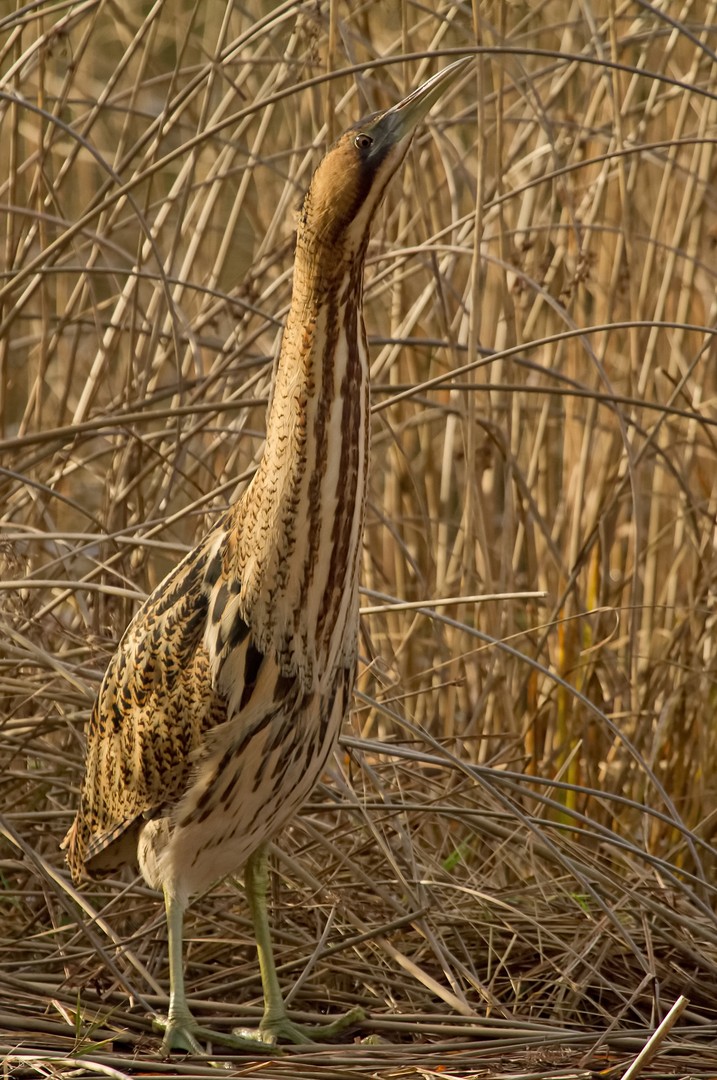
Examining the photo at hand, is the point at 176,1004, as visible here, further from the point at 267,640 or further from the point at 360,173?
the point at 360,173

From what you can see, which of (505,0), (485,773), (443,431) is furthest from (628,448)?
(443,431)

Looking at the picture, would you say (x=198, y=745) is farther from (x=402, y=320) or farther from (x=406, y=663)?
(x=402, y=320)

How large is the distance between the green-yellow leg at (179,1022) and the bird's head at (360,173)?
3.23ft

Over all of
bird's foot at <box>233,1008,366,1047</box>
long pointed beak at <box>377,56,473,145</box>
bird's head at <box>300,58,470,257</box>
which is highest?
long pointed beak at <box>377,56,473,145</box>

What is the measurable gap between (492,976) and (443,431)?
1.66m

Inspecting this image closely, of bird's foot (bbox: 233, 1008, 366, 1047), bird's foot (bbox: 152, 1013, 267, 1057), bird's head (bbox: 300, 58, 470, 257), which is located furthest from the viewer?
bird's foot (bbox: 233, 1008, 366, 1047)

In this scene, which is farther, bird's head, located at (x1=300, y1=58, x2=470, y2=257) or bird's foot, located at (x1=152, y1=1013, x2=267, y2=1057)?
bird's foot, located at (x1=152, y1=1013, x2=267, y2=1057)

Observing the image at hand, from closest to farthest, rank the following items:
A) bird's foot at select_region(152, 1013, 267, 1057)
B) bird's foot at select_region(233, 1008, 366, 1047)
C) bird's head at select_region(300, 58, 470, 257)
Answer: bird's head at select_region(300, 58, 470, 257) → bird's foot at select_region(152, 1013, 267, 1057) → bird's foot at select_region(233, 1008, 366, 1047)

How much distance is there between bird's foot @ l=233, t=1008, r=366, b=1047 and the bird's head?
1.13 metres

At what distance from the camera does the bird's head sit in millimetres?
1850

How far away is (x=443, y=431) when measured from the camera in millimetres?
3746

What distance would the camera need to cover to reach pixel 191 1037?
2059 mm

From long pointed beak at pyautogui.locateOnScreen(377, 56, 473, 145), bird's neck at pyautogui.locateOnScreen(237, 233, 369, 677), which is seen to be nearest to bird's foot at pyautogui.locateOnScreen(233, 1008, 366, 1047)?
bird's neck at pyautogui.locateOnScreen(237, 233, 369, 677)

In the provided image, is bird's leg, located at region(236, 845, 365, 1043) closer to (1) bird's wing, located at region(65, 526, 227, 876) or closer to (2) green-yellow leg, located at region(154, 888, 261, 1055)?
(2) green-yellow leg, located at region(154, 888, 261, 1055)
